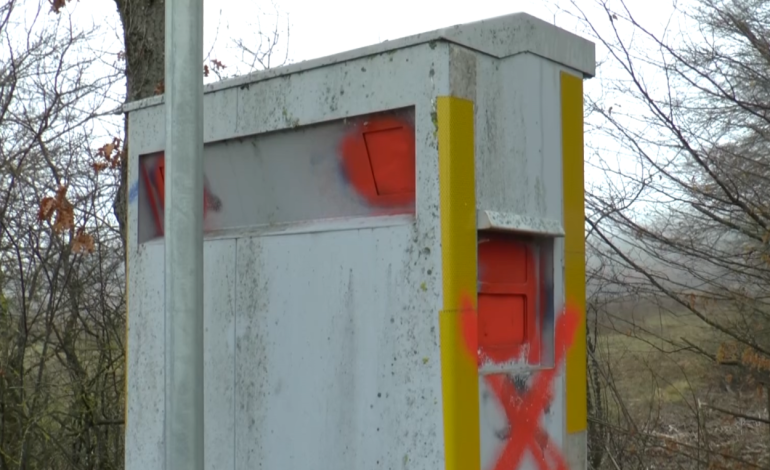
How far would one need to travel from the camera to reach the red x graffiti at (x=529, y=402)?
2.41 metres

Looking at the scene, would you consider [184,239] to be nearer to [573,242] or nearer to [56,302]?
[573,242]

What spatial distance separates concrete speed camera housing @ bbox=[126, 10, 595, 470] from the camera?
2.33m

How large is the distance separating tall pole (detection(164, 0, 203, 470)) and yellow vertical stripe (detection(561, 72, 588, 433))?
42.8 inches

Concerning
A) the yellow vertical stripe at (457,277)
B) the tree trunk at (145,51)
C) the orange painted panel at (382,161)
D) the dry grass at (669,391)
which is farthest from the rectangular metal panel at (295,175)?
the dry grass at (669,391)

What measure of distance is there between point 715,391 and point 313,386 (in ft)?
23.5

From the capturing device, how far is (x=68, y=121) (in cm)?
717

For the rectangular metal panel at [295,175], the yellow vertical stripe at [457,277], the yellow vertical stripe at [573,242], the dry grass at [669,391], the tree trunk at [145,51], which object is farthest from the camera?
the dry grass at [669,391]

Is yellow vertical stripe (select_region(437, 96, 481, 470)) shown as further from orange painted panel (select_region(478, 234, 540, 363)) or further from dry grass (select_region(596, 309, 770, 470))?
dry grass (select_region(596, 309, 770, 470))

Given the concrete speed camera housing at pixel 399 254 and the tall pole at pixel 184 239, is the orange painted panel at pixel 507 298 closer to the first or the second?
the concrete speed camera housing at pixel 399 254

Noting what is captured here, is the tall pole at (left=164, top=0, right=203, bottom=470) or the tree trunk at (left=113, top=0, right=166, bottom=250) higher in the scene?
the tree trunk at (left=113, top=0, right=166, bottom=250)

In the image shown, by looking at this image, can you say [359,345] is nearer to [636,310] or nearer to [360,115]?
[360,115]

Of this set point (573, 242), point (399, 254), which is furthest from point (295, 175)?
point (573, 242)

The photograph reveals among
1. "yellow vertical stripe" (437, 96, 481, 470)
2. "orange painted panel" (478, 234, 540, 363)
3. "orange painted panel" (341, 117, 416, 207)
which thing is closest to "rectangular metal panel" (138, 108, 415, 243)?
"orange painted panel" (341, 117, 416, 207)

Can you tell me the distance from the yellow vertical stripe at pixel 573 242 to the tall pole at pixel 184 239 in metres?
1.09
